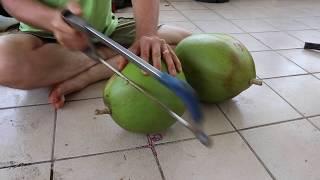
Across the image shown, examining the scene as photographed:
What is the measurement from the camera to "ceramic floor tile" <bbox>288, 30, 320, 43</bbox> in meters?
1.30

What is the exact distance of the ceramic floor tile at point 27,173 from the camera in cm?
54

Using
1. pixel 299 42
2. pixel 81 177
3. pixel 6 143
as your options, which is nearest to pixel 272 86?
pixel 299 42

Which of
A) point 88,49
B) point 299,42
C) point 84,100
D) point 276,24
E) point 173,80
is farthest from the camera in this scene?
point 276,24

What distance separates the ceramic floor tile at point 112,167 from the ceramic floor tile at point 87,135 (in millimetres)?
24

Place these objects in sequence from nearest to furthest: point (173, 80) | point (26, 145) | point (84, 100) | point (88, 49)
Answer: point (173, 80) → point (88, 49) → point (26, 145) → point (84, 100)

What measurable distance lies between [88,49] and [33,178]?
27 centimetres

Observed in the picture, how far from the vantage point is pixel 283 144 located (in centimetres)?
65

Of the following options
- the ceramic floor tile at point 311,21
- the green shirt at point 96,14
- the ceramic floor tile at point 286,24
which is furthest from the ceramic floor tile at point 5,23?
the ceramic floor tile at point 311,21

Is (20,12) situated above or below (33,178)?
above

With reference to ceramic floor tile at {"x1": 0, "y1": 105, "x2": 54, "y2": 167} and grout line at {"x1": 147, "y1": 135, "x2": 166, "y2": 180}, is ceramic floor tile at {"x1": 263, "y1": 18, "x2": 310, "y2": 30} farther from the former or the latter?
ceramic floor tile at {"x1": 0, "y1": 105, "x2": 54, "y2": 167}

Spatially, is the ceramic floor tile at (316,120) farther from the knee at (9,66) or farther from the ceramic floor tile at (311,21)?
the ceramic floor tile at (311,21)

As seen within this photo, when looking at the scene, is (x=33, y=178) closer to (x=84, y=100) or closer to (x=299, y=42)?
(x=84, y=100)

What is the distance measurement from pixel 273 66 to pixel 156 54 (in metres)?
0.59

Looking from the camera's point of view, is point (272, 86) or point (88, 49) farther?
point (272, 86)
